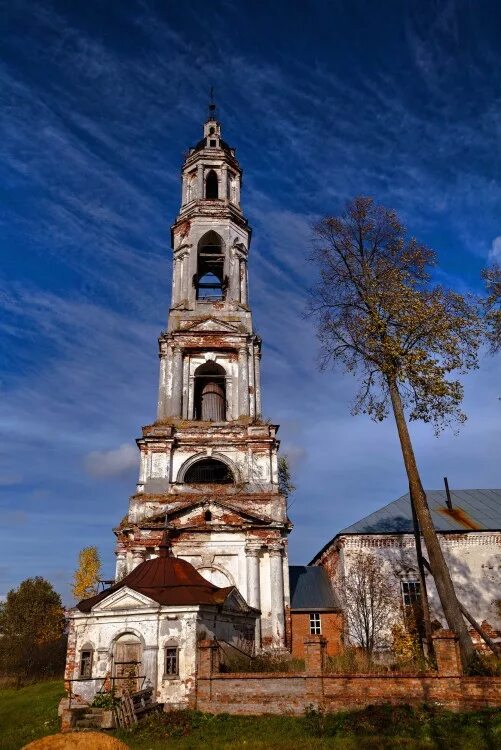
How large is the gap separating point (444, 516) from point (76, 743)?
21.9m

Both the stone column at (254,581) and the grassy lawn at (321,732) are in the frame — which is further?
the stone column at (254,581)

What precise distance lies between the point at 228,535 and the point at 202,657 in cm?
725

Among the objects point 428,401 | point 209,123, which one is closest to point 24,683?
point 428,401

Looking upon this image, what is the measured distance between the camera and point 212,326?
27.3m

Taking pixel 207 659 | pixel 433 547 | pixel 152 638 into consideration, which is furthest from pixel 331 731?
pixel 152 638

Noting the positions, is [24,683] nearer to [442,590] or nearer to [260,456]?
[260,456]

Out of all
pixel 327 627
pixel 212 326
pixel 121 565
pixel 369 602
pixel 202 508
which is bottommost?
pixel 327 627

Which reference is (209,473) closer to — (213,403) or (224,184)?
(213,403)

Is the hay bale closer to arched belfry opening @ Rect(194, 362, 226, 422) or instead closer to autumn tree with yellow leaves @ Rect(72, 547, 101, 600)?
arched belfry opening @ Rect(194, 362, 226, 422)

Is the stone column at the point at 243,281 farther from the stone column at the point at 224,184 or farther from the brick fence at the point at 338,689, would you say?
the brick fence at the point at 338,689

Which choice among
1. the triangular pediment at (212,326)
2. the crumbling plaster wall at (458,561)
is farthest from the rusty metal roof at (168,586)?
the triangular pediment at (212,326)

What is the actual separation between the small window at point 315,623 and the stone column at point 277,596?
3.34 m

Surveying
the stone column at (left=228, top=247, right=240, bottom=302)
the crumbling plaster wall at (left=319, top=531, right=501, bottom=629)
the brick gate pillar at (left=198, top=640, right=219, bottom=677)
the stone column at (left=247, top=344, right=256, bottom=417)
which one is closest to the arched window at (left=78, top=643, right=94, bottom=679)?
the brick gate pillar at (left=198, top=640, right=219, bottom=677)

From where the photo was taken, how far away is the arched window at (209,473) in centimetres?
2446
